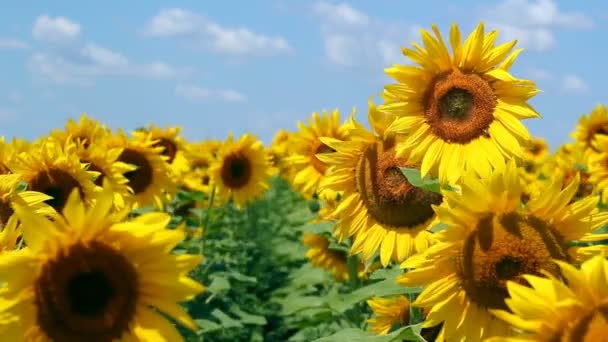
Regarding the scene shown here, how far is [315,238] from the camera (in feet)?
33.9

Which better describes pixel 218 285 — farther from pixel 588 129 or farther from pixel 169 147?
pixel 588 129

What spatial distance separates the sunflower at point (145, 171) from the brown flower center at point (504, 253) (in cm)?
546

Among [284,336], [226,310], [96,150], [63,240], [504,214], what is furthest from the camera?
[284,336]

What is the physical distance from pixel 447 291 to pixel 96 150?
4.16 meters

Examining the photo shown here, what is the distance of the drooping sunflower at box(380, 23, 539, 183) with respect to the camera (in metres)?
4.46

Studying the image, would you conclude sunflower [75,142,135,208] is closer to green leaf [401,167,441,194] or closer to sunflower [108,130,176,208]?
sunflower [108,130,176,208]

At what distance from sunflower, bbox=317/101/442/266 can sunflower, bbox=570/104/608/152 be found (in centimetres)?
629

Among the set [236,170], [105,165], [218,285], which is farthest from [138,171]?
[236,170]

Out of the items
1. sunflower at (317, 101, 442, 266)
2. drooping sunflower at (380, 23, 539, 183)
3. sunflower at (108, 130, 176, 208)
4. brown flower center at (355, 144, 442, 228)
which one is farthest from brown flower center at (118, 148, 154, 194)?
drooping sunflower at (380, 23, 539, 183)

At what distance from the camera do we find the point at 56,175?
5887mm

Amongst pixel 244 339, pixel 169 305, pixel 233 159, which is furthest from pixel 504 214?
pixel 244 339

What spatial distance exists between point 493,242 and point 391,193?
183cm

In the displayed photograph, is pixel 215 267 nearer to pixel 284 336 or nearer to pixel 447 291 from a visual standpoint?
pixel 284 336

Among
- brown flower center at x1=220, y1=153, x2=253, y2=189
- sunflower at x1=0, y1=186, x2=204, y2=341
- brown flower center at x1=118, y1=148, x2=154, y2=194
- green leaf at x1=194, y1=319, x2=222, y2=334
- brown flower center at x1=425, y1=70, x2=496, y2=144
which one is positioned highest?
brown flower center at x1=220, y1=153, x2=253, y2=189
